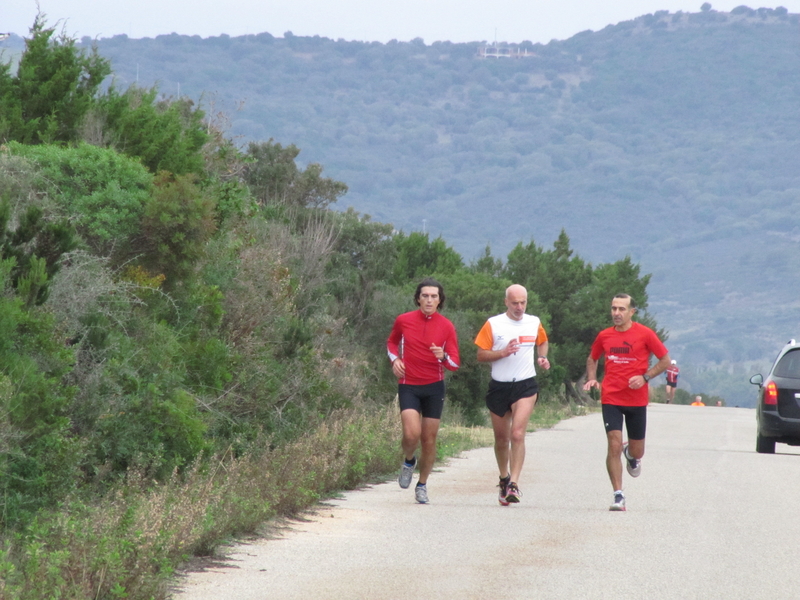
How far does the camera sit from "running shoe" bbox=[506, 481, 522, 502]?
11406 mm

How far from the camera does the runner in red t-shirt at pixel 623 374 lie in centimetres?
1166

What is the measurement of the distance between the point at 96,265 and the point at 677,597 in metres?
7.72

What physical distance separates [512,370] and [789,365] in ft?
30.6

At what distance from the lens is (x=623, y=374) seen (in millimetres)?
11727

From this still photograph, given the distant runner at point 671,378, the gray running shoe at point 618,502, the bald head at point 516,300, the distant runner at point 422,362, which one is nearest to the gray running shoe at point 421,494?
the distant runner at point 422,362

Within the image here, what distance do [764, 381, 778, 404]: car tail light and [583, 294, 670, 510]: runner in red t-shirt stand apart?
7.95 metres

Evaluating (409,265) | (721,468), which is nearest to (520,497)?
(721,468)

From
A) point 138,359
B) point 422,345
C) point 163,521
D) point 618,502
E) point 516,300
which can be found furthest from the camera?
point 138,359

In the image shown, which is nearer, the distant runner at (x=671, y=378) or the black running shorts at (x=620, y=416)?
the black running shorts at (x=620, y=416)

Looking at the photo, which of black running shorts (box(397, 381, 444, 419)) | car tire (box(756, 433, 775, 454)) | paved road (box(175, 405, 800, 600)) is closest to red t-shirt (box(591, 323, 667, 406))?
paved road (box(175, 405, 800, 600))

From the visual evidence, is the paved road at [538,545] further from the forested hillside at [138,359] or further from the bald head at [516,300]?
the bald head at [516,300]

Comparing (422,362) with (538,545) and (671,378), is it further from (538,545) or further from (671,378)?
(671,378)

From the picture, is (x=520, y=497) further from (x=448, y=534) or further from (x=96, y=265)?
(x=96, y=265)

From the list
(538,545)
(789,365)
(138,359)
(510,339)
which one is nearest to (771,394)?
(789,365)
